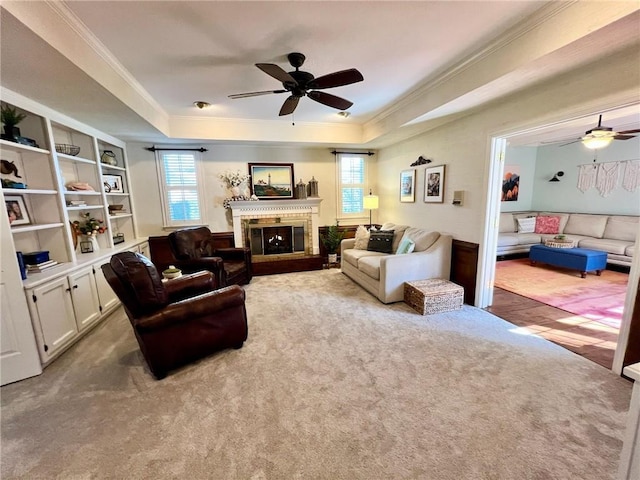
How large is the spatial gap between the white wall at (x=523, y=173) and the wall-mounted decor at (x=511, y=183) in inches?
3.3

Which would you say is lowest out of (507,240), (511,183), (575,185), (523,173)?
(507,240)

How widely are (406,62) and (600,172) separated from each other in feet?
18.6

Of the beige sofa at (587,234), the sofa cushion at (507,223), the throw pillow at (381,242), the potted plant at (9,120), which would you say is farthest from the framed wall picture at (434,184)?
the potted plant at (9,120)

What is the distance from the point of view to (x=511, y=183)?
247 inches

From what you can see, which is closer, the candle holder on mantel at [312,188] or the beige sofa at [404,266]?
the beige sofa at [404,266]

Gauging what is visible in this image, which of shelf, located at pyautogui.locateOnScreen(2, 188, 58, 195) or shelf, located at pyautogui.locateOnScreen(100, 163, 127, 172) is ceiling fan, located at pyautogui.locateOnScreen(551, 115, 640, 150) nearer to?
shelf, located at pyautogui.locateOnScreen(2, 188, 58, 195)

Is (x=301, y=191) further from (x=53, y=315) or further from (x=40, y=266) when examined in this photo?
(x=53, y=315)

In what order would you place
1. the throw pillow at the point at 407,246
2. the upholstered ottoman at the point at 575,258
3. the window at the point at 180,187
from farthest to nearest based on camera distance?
Answer: the window at the point at 180,187 → the upholstered ottoman at the point at 575,258 → the throw pillow at the point at 407,246

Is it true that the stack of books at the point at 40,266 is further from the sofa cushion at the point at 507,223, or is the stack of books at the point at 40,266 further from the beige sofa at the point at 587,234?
the sofa cushion at the point at 507,223

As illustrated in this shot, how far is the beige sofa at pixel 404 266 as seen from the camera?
3.44m

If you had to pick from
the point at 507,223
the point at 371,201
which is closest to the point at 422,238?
the point at 371,201

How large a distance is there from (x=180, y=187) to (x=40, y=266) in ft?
8.63

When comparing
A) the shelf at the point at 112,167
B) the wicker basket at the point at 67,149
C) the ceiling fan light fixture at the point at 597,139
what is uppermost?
the ceiling fan light fixture at the point at 597,139

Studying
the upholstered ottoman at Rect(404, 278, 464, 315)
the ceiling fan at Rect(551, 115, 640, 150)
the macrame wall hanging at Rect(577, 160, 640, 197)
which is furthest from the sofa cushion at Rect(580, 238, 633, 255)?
the upholstered ottoman at Rect(404, 278, 464, 315)
